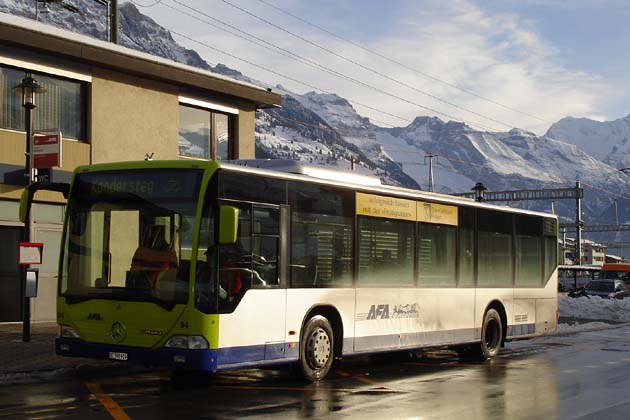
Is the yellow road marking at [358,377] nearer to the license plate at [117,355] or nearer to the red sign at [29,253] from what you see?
the license plate at [117,355]

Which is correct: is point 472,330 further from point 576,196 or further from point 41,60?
point 576,196

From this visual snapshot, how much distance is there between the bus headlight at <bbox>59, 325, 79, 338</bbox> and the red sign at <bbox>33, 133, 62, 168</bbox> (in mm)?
5944

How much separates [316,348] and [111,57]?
12.2m

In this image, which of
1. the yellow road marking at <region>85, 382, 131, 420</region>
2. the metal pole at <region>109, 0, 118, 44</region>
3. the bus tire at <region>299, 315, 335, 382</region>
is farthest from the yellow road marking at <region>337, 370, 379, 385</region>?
the metal pole at <region>109, 0, 118, 44</region>

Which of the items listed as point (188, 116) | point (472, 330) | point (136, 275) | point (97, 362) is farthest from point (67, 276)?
point (188, 116)

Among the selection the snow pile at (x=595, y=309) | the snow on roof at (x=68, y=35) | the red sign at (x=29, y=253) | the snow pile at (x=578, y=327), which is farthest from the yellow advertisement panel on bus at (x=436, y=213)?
the snow pile at (x=595, y=309)

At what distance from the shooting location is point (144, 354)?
11781mm

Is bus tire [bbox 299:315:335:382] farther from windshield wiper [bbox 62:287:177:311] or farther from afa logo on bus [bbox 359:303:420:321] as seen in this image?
windshield wiper [bbox 62:287:177:311]

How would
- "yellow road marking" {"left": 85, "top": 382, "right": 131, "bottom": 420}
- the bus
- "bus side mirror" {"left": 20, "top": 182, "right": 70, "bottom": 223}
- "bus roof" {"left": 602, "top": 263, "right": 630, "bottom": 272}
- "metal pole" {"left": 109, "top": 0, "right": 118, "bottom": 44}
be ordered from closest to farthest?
"yellow road marking" {"left": 85, "top": 382, "right": 131, "bottom": 420} < the bus < "bus side mirror" {"left": 20, "top": 182, "right": 70, "bottom": 223} < "metal pole" {"left": 109, "top": 0, "right": 118, "bottom": 44} < "bus roof" {"left": 602, "top": 263, "right": 630, "bottom": 272}

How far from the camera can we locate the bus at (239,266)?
11.7 metres

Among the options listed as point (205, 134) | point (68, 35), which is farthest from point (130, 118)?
point (205, 134)

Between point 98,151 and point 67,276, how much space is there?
11.1 meters

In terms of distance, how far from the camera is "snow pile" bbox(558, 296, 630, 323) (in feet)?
118

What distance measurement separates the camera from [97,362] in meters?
15.1
